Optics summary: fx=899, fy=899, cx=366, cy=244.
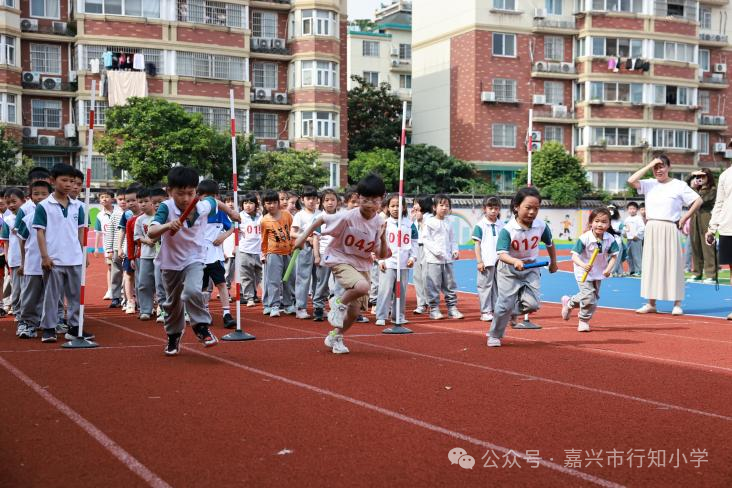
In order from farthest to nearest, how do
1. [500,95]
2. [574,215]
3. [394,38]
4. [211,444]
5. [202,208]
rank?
[394,38] < [500,95] < [574,215] < [202,208] < [211,444]

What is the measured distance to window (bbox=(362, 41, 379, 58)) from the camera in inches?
2539

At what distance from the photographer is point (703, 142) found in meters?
59.0

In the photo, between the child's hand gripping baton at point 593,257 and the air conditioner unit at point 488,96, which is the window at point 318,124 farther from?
the child's hand gripping baton at point 593,257

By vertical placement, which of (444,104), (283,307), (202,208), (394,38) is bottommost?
(283,307)

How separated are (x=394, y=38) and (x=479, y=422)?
202ft

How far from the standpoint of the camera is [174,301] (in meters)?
8.87

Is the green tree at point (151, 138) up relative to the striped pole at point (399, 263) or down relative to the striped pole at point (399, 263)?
up

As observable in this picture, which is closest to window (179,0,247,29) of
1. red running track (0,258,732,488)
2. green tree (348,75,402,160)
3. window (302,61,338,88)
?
window (302,61,338,88)

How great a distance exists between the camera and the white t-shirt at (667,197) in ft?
44.8

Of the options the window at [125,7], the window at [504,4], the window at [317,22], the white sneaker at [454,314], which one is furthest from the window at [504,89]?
the white sneaker at [454,314]

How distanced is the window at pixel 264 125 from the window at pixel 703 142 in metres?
28.8

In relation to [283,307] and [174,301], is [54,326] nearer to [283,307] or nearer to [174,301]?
[174,301]

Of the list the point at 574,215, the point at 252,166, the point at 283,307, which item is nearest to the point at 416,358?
the point at 283,307

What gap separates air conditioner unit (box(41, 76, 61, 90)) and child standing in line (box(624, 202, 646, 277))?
94.9ft
